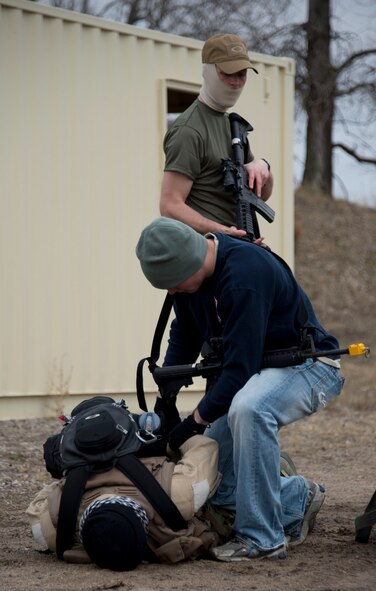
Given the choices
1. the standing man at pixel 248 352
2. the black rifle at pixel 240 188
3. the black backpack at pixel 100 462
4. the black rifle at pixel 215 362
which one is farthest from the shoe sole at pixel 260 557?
the black rifle at pixel 240 188

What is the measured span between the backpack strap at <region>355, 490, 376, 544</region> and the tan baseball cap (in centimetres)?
220

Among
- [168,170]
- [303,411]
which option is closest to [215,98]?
[168,170]

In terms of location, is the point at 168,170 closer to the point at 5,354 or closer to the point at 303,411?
the point at 303,411

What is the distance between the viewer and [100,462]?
3855 millimetres

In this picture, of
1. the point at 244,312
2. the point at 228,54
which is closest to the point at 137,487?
the point at 244,312

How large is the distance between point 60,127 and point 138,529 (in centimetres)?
578

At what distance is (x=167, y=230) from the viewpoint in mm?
3912

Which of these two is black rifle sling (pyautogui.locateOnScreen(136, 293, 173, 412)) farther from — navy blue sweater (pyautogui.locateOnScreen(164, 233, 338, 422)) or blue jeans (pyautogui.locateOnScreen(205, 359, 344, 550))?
blue jeans (pyautogui.locateOnScreen(205, 359, 344, 550))

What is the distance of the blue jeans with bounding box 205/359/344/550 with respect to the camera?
391 cm

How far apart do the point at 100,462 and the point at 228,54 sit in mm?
2261

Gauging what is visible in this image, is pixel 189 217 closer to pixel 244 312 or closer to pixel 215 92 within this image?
pixel 215 92

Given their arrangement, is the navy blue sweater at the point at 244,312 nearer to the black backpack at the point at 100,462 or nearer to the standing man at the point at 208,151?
the black backpack at the point at 100,462

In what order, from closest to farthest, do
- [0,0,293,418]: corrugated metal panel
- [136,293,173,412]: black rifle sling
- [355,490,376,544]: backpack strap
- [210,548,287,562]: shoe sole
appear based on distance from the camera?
[210,548,287,562]: shoe sole < [355,490,376,544]: backpack strap < [136,293,173,412]: black rifle sling < [0,0,293,418]: corrugated metal panel

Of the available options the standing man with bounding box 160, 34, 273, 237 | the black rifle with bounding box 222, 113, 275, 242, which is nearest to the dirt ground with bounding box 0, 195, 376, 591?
the black rifle with bounding box 222, 113, 275, 242
